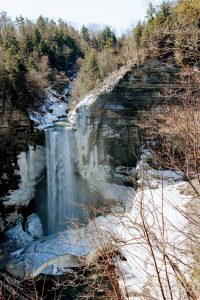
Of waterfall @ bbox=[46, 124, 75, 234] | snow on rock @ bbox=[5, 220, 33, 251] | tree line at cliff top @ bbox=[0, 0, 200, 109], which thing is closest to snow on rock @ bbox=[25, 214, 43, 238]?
snow on rock @ bbox=[5, 220, 33, 251]

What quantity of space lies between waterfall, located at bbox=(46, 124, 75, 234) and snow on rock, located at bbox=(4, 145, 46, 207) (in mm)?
521

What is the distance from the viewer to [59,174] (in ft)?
63.7

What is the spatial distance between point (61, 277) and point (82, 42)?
3887 centimetres

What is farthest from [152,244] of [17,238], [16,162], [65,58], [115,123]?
[65,58]

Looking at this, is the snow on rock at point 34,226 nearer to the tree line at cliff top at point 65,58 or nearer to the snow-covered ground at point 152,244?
the snow-covered ground at point 152,244

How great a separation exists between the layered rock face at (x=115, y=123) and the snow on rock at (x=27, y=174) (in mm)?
2277

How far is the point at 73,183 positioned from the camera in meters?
19.7

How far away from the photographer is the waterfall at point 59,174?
1917 centimetres

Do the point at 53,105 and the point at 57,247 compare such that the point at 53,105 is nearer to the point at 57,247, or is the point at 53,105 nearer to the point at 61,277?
the point at 57,247

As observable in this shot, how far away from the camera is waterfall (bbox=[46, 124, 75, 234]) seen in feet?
62.9

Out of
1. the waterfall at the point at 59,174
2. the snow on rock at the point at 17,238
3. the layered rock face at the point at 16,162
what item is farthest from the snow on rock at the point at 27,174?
the snow on rock at the point at 17,238

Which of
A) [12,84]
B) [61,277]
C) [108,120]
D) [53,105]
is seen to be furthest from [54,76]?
[61,277]

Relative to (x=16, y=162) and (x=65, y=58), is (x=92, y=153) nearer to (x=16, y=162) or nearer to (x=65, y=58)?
(x=16, y=162)

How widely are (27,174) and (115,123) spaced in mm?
5669
